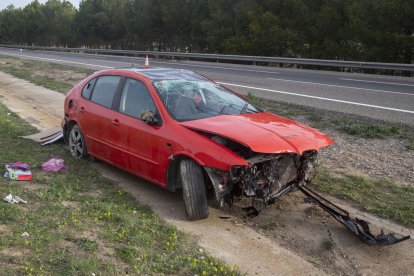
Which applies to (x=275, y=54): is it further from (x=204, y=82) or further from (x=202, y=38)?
(x=204, y=82)

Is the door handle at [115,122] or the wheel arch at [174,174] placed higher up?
the door handle at [115,122]

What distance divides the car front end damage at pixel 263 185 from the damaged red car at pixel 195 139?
0.01 m

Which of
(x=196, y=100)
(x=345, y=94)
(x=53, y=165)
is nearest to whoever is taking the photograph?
(x=196, y=100)

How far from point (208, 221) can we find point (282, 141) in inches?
45.4

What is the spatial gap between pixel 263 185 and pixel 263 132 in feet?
1.80

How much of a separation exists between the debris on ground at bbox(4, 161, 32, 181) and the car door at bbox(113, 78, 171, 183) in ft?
3.58

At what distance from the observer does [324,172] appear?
646 cm

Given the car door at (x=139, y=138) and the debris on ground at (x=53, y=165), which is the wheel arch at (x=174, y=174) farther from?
the debris on ground at (x=53, y=165)

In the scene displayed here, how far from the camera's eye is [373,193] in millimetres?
5684

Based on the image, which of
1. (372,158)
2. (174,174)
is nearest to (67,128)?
(174,174)

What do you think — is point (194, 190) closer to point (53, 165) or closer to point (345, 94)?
point (53, 165)

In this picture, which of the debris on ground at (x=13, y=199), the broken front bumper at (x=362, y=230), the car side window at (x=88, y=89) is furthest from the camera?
the car side window at (x=88, y=89)

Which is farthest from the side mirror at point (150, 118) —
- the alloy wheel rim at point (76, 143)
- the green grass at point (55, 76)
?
the green grass at point (55, 76)

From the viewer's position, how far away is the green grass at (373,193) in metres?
5.13
